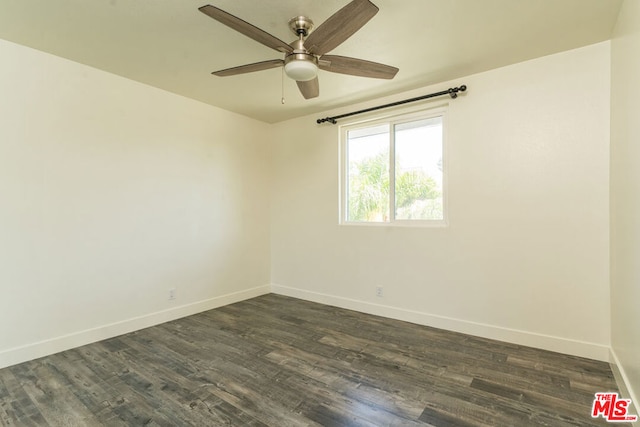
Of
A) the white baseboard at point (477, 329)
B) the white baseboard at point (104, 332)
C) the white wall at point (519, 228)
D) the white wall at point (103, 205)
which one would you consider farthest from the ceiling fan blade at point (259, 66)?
the white baseboard at point (477, 329)

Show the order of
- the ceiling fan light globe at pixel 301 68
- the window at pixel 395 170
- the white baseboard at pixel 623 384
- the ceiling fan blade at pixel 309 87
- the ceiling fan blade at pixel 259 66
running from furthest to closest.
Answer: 1. the window at pixel 395 170
2. the ceiling fan blade at pixel 309 87
3. the ceiling fan blade at pixel 259 66
4. the ceiling fan light globe at pixel 301 68
5. the white baseboard at pixel 623 384

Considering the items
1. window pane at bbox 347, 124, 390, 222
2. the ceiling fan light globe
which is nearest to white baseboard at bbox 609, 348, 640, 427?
window pane at bbox 347, 124, 390, 222

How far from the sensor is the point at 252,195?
14.3ft

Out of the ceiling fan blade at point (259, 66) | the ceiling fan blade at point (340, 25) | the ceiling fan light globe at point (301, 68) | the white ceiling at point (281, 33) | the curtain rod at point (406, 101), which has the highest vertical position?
the white ceiling at point (281, 33)

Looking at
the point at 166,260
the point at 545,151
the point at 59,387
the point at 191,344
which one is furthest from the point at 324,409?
the point at 545,151

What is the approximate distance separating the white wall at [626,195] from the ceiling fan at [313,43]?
1395mm

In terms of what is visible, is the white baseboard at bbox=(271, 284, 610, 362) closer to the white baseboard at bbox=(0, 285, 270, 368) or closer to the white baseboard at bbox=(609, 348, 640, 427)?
the white baseboard at bbox=(609, 348, 640, 427)

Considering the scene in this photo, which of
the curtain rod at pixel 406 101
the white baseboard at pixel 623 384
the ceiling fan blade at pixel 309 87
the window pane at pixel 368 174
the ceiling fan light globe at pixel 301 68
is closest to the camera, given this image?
the white baseboard at pixel 623 384

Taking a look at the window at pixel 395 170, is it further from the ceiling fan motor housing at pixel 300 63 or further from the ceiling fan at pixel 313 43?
the ceiling fan motor housing at pixel 300 63

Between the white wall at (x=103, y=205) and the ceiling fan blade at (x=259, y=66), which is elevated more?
the ceiling fan blade at (x=259, y=66)

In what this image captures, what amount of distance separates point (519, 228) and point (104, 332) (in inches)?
155

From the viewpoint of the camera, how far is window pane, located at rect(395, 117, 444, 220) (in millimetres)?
3184

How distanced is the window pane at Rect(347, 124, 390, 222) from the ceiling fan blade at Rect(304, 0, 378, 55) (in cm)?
190

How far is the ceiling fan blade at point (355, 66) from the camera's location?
6.48 feet
